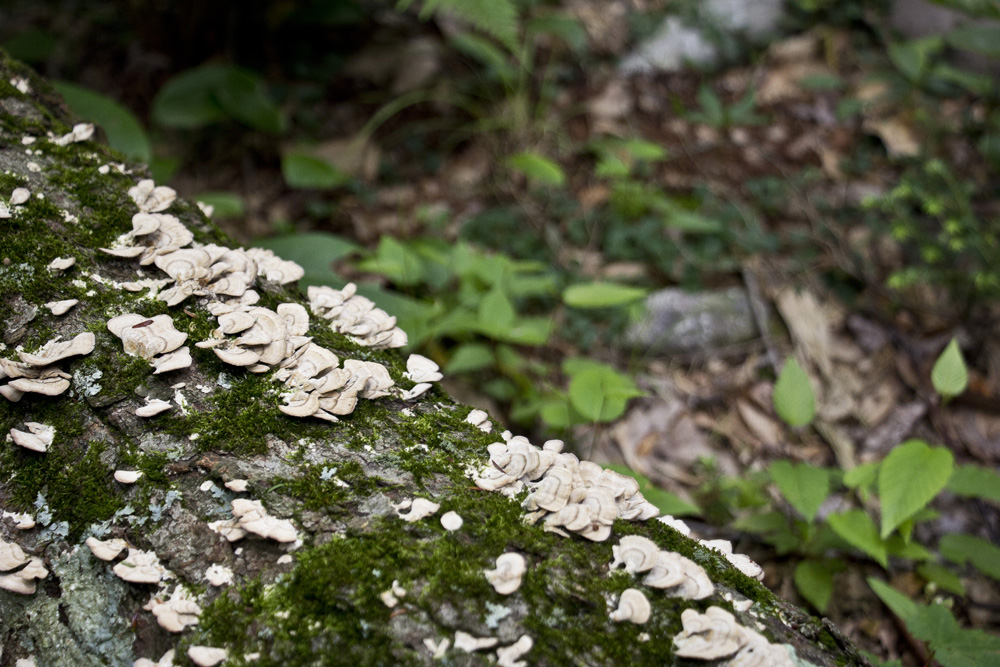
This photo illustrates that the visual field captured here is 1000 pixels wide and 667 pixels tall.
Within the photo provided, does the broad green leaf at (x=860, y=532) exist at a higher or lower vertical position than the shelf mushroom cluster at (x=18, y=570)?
lower

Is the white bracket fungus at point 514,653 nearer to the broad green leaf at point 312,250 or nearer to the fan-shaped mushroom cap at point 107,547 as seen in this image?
the fan-shaped mushroom cap at point 107,547

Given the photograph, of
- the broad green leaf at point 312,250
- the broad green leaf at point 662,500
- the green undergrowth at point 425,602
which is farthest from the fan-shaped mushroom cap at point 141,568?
the broad green leaf at point 312,250

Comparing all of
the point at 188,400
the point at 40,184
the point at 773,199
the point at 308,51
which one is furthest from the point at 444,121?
the point at 188,400

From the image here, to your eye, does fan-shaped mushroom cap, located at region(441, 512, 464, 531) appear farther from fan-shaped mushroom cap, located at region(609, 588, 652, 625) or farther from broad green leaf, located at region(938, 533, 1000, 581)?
broad green leaf, located at region(938, 533, 1000, 581)

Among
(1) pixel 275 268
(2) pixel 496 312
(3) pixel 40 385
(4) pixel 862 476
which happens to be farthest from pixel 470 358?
(3) pixel 40 385

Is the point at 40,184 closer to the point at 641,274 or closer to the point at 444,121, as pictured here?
the point at 641,274
